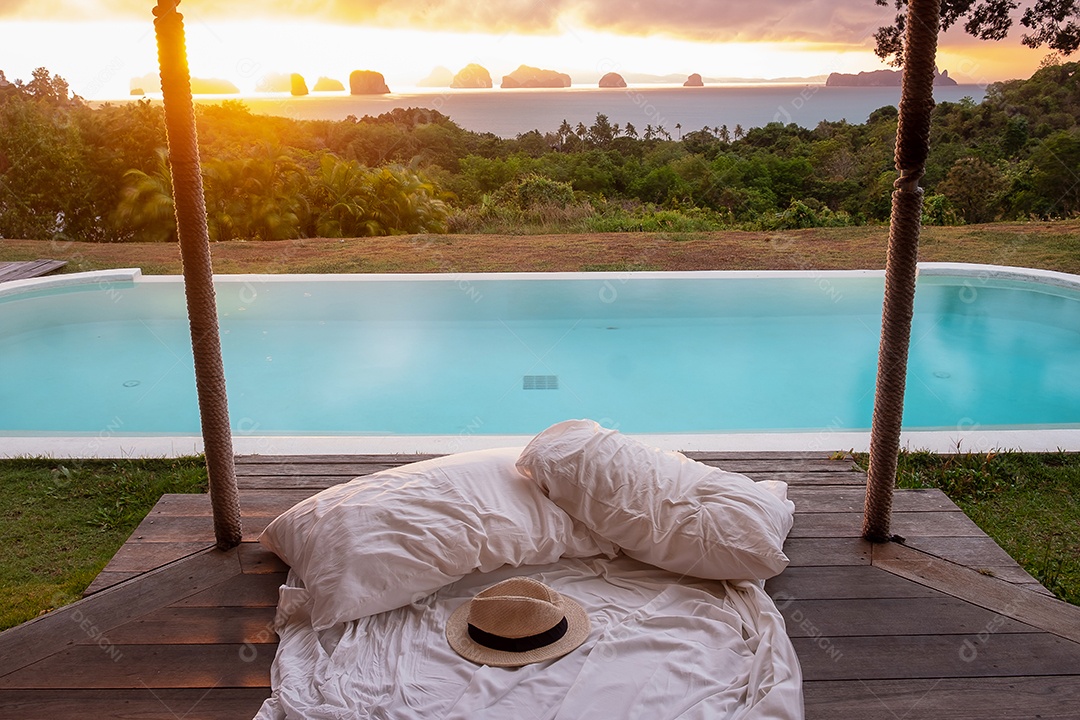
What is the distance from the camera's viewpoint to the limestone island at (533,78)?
14484mm

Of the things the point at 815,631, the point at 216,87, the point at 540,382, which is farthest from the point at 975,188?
the point at 216,87

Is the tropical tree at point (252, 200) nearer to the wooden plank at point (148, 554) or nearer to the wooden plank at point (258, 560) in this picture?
the wooden plank at point (148, 554)

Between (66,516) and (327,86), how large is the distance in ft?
39.8

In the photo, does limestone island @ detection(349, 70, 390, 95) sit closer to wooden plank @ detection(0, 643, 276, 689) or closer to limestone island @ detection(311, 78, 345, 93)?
limestone island @ detection(311, 78, 345, 93)

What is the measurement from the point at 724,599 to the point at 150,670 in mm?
1274

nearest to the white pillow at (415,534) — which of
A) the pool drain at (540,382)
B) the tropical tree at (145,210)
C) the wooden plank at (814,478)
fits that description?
the wooden plank at (814,478)

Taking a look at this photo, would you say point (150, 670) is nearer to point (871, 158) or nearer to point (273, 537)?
point (273, 537)

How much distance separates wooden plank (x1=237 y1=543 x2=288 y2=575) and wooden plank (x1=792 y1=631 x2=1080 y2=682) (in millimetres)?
1304

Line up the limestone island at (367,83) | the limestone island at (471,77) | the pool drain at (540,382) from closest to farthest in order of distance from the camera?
the pool drain at (540,382) → the limestone island at (471,77) → the limestone island at (367,83)

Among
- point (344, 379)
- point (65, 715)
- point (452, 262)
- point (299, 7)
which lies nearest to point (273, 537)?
A: point (65, 715)

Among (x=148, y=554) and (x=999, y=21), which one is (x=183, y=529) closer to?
(x=148, y=554)

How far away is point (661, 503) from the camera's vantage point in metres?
2.01

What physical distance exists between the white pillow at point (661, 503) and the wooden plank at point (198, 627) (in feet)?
2.49

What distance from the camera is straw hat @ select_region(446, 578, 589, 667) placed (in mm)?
1644
